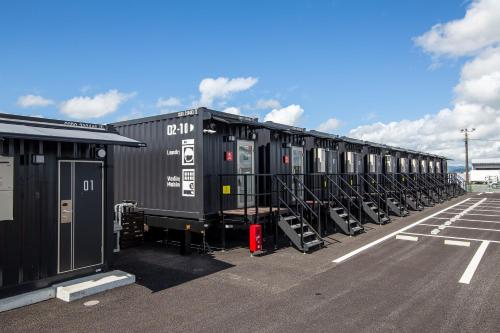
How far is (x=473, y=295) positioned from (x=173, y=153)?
8201mm

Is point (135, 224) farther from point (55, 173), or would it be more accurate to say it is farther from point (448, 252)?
point (448, 252)

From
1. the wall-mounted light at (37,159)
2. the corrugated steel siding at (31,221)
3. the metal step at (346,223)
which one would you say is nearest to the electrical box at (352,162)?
the metal step at (346,223)

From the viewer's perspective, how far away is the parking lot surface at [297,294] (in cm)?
539

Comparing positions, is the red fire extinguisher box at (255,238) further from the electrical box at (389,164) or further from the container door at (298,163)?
the electrical box at (389,164)

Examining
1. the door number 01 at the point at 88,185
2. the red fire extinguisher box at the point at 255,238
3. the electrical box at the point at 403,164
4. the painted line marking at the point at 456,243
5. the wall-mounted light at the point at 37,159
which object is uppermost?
the electrical box at the point at 403,164

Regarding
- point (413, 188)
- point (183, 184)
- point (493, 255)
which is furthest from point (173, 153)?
point (413, 188)

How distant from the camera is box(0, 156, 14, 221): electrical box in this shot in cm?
616

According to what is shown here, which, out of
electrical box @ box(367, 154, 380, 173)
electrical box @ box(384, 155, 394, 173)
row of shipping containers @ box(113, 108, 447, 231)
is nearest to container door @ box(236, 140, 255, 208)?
row of shipping containers @ box(113, 108, 447, 231)

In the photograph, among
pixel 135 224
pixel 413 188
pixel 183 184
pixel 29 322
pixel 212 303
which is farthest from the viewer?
pixel 413 188

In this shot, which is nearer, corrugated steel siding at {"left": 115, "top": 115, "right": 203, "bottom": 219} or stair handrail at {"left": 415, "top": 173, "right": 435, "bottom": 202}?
corrugated steel siding at {"left": 115, "top": 115, "right": 203, "bottom": 219}

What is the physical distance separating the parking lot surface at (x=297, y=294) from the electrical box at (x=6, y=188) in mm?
1634

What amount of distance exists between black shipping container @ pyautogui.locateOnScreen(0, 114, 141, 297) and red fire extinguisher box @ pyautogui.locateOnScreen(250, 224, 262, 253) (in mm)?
3612

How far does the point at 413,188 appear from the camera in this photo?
23.6 meters

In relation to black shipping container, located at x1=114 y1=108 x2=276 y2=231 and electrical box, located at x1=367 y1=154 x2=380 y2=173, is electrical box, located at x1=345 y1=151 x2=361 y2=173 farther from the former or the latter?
black shipping container, located at x1=114 y1=108 x2=276 y2=231
